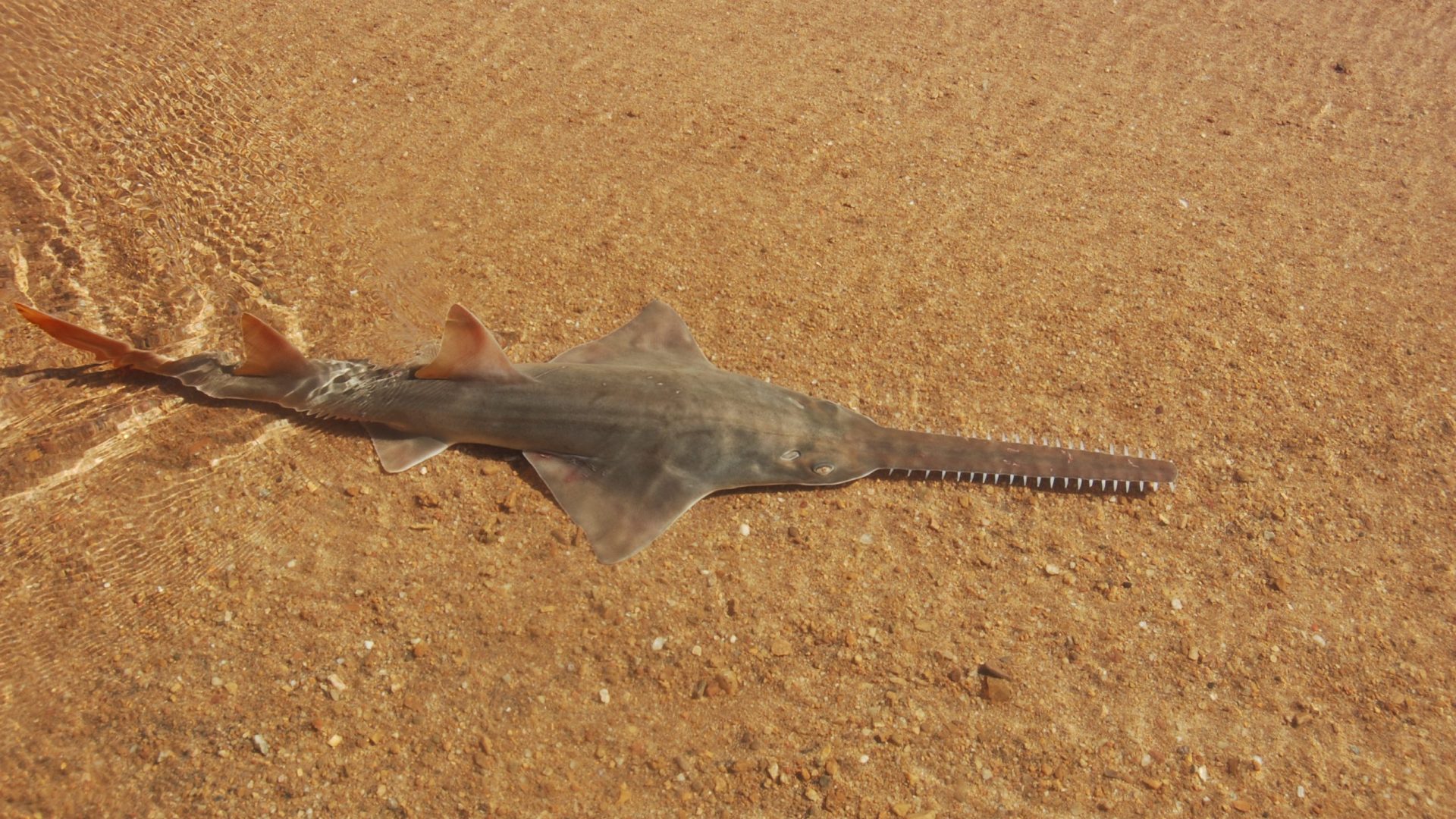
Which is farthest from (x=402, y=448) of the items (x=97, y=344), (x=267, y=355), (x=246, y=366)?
(x=97, y=344)

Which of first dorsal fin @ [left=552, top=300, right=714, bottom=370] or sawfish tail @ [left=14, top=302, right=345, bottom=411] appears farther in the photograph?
first dorsal fin @ [left=552, top=300, right=714, bottom=370]

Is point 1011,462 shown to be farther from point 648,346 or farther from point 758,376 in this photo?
point 648,346

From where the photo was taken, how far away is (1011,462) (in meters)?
4.47

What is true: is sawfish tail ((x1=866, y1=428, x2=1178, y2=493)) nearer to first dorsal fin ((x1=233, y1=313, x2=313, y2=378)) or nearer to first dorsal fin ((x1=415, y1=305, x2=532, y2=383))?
first dorsal fin ((x1=415, y1=305, x2=532, y2=383))

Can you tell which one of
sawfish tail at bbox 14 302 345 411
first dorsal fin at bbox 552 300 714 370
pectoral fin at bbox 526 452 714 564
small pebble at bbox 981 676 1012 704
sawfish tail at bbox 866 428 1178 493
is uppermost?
sawfish tail at bbox 14 302 345 411

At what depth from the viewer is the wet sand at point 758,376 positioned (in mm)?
3682

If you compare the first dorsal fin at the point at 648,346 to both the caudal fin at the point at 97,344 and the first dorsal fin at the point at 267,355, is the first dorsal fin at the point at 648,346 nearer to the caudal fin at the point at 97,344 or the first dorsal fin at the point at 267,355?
the first dorsal fin at the point at 267,355

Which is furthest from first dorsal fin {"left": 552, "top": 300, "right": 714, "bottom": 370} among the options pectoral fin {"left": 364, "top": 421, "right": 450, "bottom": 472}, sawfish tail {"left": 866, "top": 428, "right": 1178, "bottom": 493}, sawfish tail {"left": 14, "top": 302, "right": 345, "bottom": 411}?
sawfish tail {"left": 14, "top": 302, "right": 345, "bottom": 411}

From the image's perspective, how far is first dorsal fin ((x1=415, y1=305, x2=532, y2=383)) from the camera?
4.45 metres

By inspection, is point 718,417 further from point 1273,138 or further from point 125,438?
point 1273,138

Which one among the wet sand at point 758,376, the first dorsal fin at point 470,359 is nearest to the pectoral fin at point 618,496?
the wet sand at point 758,376

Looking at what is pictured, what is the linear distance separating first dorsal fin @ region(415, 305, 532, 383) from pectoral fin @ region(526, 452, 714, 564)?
0.50m

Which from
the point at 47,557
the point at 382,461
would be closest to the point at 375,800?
the point at 382,461

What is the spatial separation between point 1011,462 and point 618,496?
210 cm
